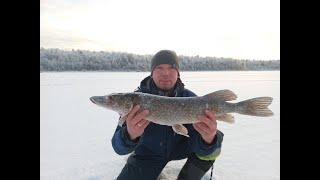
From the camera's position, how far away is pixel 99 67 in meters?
8.47

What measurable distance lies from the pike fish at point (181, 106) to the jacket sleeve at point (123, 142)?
254mm

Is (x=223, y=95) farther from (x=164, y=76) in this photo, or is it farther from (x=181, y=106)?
(x=164, y=76)

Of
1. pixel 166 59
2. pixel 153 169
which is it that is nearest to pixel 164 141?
pixel 153 169

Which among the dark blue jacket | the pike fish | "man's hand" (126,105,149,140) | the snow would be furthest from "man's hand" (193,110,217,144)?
the snow

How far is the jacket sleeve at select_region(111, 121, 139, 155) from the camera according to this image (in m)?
3.04

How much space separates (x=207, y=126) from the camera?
115 inches

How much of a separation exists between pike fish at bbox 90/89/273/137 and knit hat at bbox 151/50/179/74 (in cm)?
62

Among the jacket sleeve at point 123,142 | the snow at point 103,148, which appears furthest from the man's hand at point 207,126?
the snow at point 103,148

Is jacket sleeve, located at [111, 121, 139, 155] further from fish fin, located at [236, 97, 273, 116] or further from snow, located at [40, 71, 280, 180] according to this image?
fish fin, located at [236, 97, 273, 116]

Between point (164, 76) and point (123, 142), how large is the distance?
73 cm
